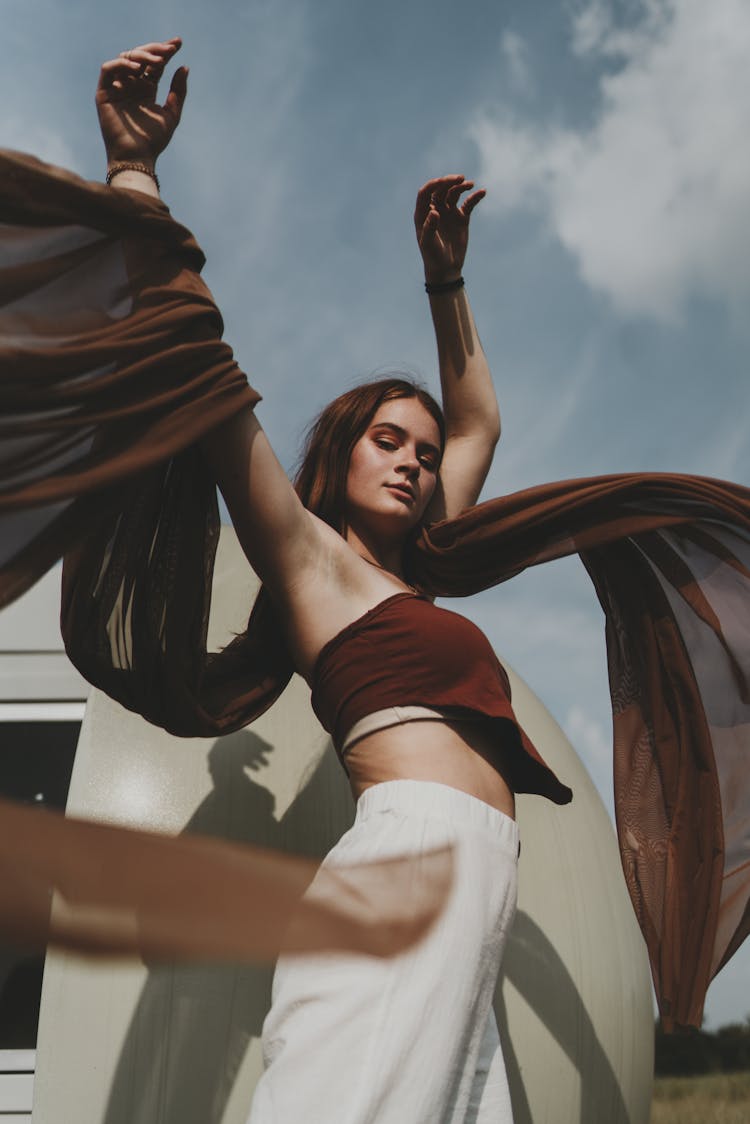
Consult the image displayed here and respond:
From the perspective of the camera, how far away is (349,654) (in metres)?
2.12

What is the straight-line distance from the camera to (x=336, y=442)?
2525mm

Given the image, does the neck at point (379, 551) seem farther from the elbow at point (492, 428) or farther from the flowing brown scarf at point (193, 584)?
the elbow at point (492, 428)

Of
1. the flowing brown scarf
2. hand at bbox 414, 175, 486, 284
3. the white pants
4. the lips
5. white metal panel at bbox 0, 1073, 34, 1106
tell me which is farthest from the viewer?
hand at bbox 414, 175, 486, 284

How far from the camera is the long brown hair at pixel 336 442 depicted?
250 centimetres

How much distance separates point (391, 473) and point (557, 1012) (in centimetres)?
127

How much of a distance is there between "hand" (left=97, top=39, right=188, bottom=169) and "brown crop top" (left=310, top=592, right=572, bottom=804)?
95 centimetres

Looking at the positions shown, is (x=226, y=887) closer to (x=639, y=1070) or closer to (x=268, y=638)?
(x=268, y=638)

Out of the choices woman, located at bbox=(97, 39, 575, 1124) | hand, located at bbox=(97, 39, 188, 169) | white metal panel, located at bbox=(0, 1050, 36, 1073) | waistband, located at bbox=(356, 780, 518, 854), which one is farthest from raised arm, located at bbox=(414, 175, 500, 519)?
white metal panel, located at bbox=(0, 1050, 36, 1073)

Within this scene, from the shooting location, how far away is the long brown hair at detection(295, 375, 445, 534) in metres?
2.50

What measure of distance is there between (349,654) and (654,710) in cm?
88

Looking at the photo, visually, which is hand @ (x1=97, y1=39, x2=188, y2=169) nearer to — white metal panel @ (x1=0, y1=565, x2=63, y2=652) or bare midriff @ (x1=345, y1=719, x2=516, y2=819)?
bare midriff @ (x1=345, y1=719, x2=516, y2=819)

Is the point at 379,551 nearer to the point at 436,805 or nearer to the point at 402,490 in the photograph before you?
the point at 402,490

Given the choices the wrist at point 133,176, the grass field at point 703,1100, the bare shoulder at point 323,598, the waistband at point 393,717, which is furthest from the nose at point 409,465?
the grass field at point 703,1100

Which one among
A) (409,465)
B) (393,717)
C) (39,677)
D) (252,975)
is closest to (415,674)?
(393,717)
